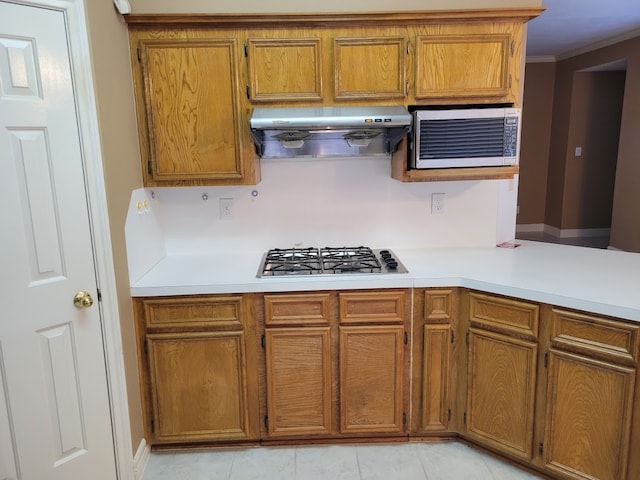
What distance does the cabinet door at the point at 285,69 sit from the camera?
211 cm

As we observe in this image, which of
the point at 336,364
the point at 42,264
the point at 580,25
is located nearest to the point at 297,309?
the point at 336,364

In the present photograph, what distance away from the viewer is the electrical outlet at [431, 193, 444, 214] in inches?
100

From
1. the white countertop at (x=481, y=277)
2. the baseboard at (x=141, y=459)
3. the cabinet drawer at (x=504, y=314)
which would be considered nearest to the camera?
the white countertop at (x=481, y=277)

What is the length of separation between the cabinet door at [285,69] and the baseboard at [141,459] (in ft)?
5.94

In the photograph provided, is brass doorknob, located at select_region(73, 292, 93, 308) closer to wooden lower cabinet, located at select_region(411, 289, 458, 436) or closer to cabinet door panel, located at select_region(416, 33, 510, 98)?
wooden lower cabinet, located at select_region(411, 289, 458, 436)

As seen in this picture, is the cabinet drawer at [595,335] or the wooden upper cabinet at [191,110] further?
the wooden upper cabinet at [191,110]

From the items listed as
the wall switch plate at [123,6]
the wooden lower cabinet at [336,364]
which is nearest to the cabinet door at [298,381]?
the wooden lower cabinet at [336,364]

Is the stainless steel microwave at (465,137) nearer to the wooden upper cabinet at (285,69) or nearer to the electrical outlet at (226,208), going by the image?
the wooden upper cabinet at (285,69)

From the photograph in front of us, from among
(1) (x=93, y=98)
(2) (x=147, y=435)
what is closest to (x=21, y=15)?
(1) (x=93, y=98)

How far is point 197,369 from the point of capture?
6.75 feet

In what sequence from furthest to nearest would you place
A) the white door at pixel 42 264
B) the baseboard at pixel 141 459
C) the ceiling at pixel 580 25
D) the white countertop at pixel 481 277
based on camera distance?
1. the ceiling at pixel 580 25
2. the baseboard at pixel 141 459
3. the white countertop at pixel 481 277
4. the white door at pixel 42 264

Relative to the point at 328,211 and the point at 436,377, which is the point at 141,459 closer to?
the point at 436,377

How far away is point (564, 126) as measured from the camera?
6.07 meters

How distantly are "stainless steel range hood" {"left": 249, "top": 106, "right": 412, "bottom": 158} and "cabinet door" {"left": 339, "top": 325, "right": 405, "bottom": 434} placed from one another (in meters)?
0.99
